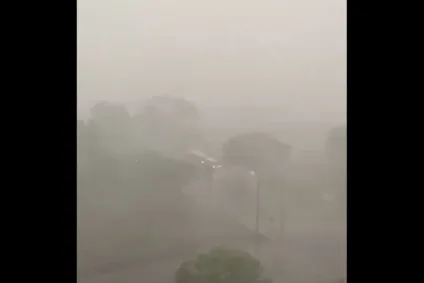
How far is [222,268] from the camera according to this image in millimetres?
987

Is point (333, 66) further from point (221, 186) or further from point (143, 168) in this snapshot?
point (143, 168)

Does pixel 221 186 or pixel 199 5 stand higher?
pixel 199 5

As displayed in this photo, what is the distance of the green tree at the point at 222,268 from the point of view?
38.7 inches

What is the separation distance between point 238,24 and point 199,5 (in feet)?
0.39

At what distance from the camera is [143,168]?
1015 mm

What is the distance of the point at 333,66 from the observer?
1031mm

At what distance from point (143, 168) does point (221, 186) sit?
8.5 inches

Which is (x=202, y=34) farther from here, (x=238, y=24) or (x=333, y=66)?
(x=333, y=66)

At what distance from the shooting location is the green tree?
982 millimetres

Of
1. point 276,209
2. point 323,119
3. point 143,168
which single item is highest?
point 323,119
